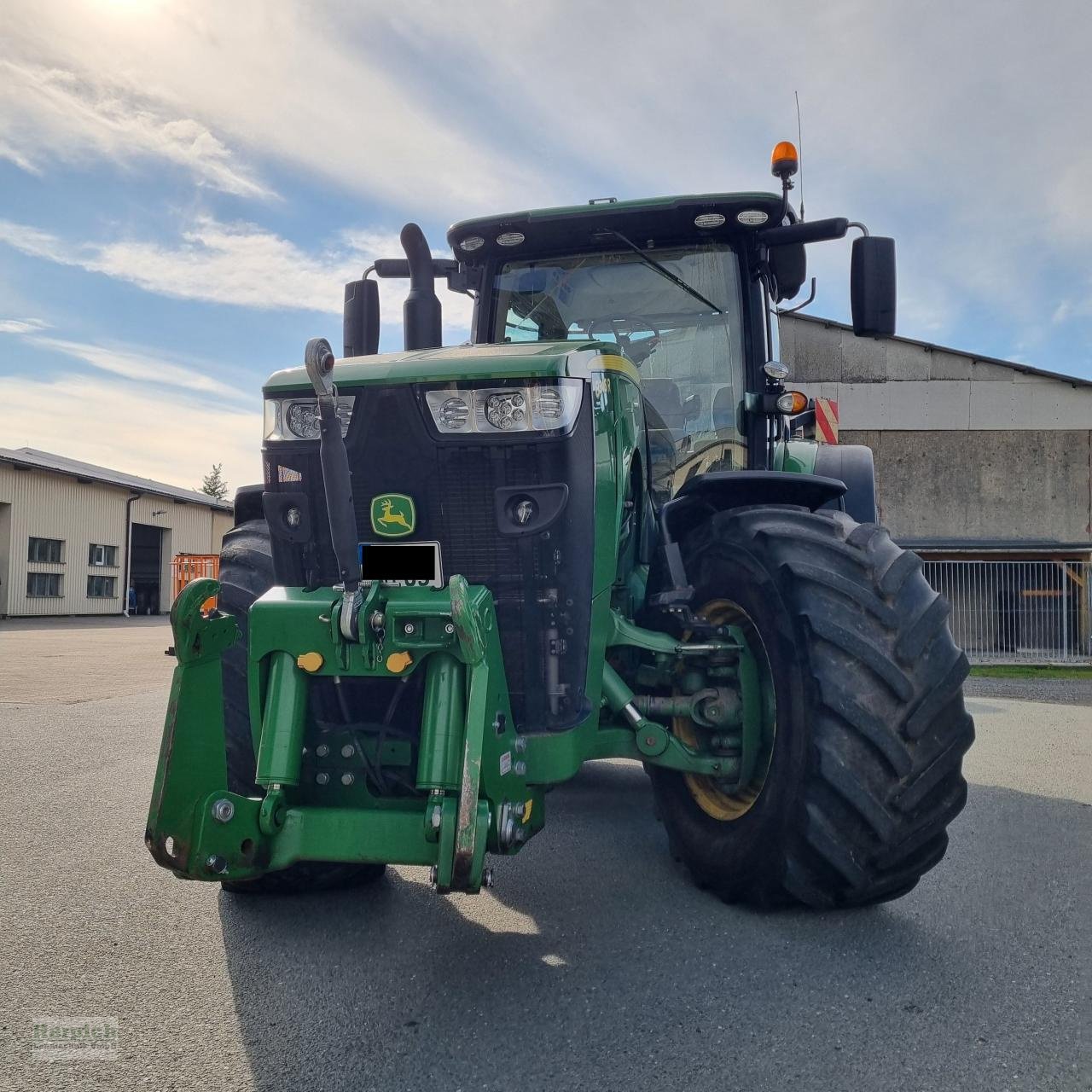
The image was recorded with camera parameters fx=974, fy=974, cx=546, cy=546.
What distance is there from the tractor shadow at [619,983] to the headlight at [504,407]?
1548 millimetres

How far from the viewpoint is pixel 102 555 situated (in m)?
32.3

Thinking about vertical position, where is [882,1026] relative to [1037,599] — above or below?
below

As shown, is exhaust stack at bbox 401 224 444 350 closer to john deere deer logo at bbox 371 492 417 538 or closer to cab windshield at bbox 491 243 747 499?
cab windshield at bbox 491 243 747 499

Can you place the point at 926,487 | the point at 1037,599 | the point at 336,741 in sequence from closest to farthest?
1. the point at 336,741
2. the point at 1037,599
3. the point at 926,487

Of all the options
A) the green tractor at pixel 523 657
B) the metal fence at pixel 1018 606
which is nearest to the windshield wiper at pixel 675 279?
the green tractor at pixel 523 657

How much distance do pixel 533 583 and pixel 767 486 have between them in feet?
3.33

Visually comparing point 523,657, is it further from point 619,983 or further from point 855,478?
point 855,478

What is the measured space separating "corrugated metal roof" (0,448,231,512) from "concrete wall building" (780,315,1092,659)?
22.4 meters

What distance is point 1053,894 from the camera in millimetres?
3434

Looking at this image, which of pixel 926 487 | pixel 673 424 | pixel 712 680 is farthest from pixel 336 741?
pixel 926 487

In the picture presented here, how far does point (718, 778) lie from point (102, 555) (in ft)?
108

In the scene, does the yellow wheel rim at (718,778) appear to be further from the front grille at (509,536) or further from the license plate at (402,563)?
the license plate at (402,563)

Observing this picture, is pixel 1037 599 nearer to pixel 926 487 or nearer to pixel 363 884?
pixel 926 487

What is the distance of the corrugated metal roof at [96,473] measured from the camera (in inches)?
1154
